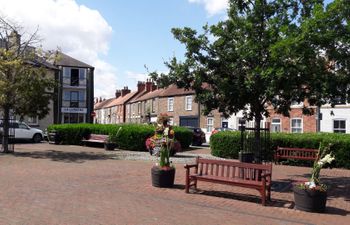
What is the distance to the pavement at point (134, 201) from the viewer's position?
729cm

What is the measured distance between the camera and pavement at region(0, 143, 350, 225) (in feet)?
23.9

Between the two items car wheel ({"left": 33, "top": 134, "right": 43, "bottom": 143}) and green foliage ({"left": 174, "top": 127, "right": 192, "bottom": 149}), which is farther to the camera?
car wheel ({"left": 33, "top": 134, "right": 43, "bottom": 143})

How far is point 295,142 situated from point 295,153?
51 centimetres

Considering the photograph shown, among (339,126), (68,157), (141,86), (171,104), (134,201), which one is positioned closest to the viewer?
(134,201)

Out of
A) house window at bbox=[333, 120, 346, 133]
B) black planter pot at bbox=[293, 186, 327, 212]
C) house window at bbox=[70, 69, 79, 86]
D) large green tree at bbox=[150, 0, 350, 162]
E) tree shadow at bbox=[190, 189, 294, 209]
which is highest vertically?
house window at bbox=[70, 69, 79, 86]

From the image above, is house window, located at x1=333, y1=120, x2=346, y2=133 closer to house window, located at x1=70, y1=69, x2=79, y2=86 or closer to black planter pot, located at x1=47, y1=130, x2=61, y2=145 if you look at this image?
black planter pot, located at x1=47, y1=130, x2=61, y2=145

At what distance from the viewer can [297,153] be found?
57.3 ft

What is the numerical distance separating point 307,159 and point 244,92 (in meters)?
7.86

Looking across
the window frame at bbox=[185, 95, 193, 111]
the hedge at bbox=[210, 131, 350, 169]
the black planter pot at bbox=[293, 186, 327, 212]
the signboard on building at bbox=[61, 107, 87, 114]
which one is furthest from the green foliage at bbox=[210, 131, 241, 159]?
the signboard on building at bbox=[61, 107, 87, 114]

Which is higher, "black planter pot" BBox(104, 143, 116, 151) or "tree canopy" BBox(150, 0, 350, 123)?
"tree canopy" BBox(150, 0, 350, 123)

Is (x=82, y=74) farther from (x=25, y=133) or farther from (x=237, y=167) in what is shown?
(x=237, y=167)

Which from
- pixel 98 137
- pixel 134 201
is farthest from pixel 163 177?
pixel 98 137

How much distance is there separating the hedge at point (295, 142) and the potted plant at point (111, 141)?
587 centimetres

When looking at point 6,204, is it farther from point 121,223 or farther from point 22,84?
point 22,84
